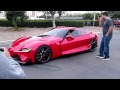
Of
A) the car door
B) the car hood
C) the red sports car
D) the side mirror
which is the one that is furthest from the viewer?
the side mirror

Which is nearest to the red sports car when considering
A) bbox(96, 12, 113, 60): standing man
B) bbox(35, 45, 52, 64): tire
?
bbox(35, 45, 52, 64): tire

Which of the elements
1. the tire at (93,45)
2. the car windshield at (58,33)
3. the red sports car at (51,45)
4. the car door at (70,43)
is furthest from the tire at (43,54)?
the tire at (93,45)

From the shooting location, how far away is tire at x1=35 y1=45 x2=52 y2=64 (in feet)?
19.7

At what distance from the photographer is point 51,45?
6.40m

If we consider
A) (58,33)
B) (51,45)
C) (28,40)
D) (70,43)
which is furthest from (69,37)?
(28,40)

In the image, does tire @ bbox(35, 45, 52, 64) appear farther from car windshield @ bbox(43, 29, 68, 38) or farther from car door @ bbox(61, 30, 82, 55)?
car windshield @ bbox(43, 29, 68, 38)

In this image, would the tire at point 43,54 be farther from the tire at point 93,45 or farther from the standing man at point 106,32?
the tire at point 93,45

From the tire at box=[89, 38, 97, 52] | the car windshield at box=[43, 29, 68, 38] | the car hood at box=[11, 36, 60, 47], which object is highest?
the car windshield at box=[43, 29, 68, 38]

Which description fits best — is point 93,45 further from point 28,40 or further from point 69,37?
point 28,40

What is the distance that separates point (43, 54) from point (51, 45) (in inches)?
17.1

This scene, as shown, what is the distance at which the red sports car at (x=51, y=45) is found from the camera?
19.4 feet
